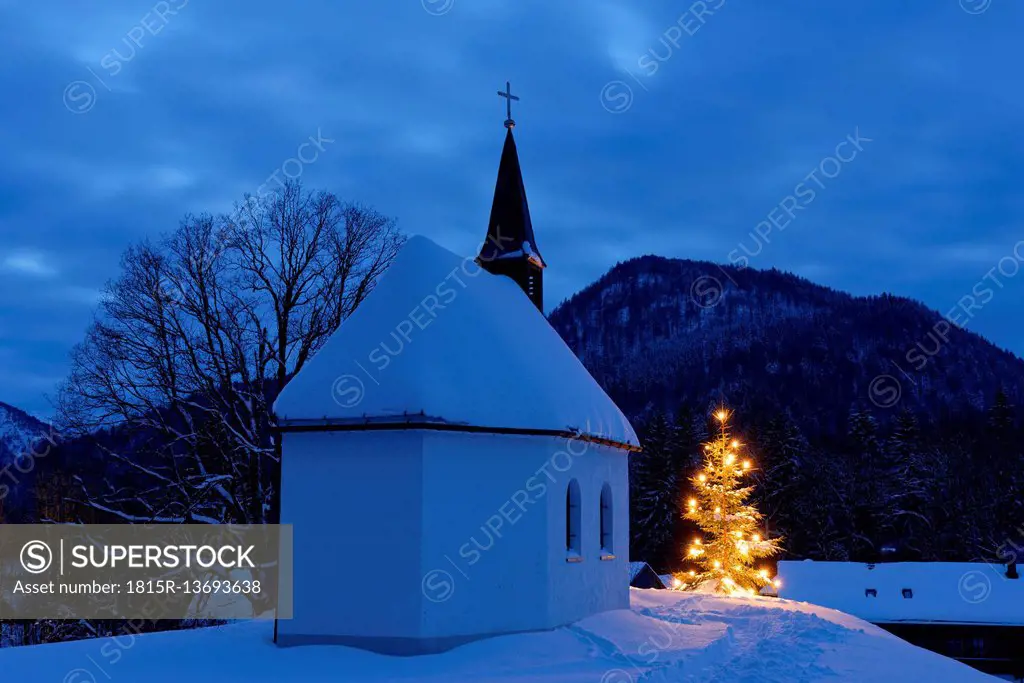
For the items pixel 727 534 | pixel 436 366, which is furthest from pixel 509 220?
pixel 727 534

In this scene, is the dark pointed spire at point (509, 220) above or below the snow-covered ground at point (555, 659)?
above

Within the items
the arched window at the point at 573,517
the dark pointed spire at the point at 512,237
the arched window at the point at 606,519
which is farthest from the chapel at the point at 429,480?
the dark pointed spire at the point at 512,237

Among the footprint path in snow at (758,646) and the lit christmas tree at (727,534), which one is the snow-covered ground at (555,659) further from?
the lit christmas tree at (727,534)

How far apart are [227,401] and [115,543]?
466 cm

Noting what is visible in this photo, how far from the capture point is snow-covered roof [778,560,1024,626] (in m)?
35.8

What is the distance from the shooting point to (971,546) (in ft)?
168

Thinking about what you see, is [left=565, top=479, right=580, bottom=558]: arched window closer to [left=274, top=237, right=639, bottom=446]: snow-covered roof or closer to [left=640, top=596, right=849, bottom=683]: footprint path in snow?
[left=274, top=237, right=639, bottom=446]: snow-covered roof

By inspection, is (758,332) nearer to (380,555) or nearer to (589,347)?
(589,347)

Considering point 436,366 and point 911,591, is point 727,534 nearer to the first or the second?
point 436,366

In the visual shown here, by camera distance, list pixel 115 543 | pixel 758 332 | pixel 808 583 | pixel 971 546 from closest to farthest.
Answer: pixel 115 543
pixel 808 583
pixel 971 546
pixel 758 332

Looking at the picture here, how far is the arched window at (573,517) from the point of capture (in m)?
16.0

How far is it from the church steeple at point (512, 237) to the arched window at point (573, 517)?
5946mm

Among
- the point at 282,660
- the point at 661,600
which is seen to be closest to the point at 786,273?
the point at 661,600

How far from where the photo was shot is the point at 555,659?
42.2 ft
